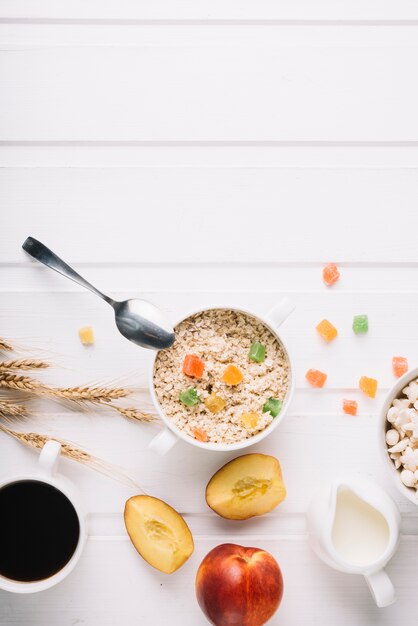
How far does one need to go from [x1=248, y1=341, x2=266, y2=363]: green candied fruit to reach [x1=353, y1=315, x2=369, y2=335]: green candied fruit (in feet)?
0.68

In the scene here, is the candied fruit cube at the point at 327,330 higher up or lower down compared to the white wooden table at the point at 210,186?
lower down

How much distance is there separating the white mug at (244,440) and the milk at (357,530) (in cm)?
17

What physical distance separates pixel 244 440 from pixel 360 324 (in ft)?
1.05

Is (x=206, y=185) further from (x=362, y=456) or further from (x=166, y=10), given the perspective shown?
(x=362, y=456)

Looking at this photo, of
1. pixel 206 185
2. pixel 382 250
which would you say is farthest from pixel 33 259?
pixel 382 250

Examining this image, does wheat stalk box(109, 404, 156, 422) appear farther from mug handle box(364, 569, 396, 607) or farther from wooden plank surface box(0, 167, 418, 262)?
mug handle box(364, 569, 396, 607)

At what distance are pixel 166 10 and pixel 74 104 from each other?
25 cm

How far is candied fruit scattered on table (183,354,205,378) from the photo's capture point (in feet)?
4.11

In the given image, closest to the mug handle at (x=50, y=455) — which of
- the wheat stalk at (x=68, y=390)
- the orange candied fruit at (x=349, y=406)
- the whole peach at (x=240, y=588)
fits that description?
the wheat stalk at (x=68, y=390)

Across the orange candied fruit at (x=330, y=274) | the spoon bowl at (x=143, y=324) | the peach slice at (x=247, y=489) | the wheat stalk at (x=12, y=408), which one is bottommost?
the peach slice at (x=247, y=489)

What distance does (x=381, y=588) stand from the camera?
124cm

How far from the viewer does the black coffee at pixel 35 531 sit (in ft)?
4.09

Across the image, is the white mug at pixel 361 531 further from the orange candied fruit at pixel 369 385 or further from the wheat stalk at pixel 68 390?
the wheat stalk at pixel 68 390

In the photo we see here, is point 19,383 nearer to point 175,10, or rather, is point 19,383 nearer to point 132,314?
point 132,314
